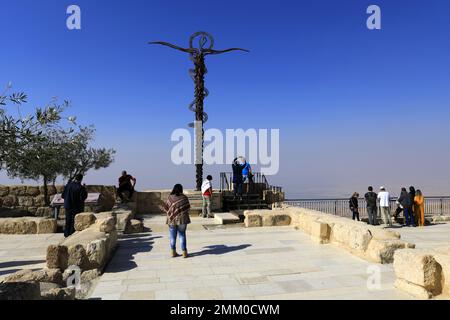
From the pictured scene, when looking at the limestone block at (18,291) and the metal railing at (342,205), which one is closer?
the limestone block at (18,291)

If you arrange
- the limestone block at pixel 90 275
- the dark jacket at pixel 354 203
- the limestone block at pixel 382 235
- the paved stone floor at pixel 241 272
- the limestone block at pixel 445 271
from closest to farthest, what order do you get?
the limestone block at pixel 445 271 < the paved stone floor at pixel 241 272 < the limestone block at pixel 90 275 < the limestone block at pixel 382 235 < the dark jacket at pixel 354 203

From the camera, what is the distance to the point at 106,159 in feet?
67.5

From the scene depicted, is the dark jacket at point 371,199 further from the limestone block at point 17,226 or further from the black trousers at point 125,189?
the limestone block at point 17,226

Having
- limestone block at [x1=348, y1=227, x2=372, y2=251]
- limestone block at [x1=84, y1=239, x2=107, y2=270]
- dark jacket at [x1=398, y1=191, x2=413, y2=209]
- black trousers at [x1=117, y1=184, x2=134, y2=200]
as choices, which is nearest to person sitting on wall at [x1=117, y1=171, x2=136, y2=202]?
black trousers at [x1=117, y1=184, x2=134, y2=200]

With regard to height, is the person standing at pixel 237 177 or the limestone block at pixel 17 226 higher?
the person standing at pixel 237 177

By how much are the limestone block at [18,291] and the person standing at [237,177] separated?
12.7m

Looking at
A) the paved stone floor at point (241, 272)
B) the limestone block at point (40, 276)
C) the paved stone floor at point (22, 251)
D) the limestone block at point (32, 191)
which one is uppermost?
the limestone block at point (32, 191)

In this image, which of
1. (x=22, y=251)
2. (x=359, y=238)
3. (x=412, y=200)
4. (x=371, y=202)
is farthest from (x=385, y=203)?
(x=22, y=251)

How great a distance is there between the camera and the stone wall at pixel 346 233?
6.63 metres

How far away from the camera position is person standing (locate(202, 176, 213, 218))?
13477mm

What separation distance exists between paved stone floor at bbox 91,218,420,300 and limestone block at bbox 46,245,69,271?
0.74 m

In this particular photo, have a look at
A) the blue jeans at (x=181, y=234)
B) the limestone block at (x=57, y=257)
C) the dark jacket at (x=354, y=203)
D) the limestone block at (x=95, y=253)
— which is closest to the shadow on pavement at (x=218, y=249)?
the blue jeans at (x=181, y=234)

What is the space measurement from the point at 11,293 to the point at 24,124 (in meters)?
1.87

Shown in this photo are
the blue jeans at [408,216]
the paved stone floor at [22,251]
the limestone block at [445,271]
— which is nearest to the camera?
the limestone block at [445,271]
